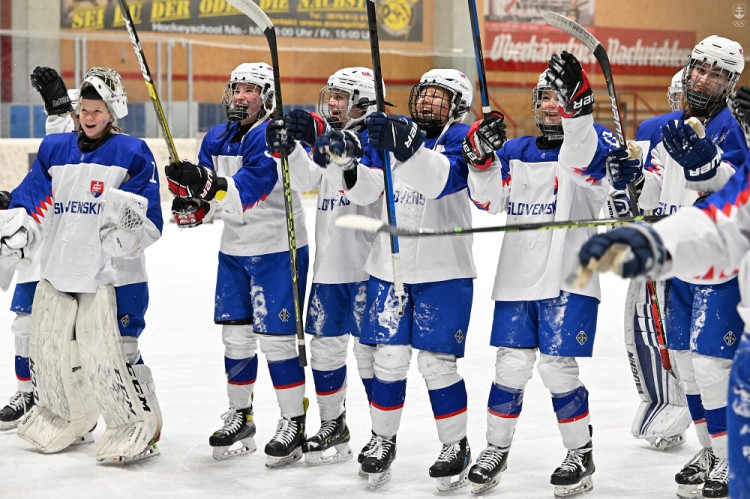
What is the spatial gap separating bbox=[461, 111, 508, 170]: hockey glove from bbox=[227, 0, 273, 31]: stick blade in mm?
708

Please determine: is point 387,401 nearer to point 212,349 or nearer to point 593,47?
point 593,47

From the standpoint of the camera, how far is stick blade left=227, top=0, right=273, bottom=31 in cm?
323

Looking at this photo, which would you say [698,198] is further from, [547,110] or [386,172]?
[386,172]

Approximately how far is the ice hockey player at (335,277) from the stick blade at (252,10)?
298 mm

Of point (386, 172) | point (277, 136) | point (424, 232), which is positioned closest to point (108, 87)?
point (277, 136)

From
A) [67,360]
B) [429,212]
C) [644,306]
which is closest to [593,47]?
[429,212]

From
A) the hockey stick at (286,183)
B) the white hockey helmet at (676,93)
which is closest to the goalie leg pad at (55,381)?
the hockey stick at (286,183)

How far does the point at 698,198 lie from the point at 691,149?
384 mm

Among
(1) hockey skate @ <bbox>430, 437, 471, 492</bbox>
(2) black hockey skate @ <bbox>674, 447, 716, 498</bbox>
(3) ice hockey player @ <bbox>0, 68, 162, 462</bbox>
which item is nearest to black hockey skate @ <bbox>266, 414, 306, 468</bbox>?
(3) ice hockey player @ <bbox>0, 68, 162, 462</bbox>

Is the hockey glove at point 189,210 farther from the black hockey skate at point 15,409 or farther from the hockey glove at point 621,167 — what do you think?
the hockey glove at point 621,167

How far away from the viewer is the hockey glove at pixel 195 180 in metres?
3.25

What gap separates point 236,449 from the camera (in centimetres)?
365

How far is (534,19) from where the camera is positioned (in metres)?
12.8

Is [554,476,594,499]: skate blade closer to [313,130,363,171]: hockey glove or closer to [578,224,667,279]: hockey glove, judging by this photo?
[313,130,363,171]: hockey glove
